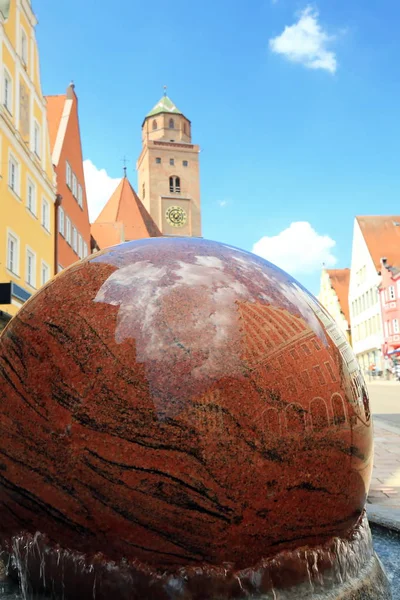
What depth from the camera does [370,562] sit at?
102 inches

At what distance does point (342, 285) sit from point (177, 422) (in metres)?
68.6

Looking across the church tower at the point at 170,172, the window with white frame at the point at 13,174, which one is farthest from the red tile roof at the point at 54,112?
the church tower at the point at 170,172

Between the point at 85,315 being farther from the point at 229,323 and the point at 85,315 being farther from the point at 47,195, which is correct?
the point at 47,195

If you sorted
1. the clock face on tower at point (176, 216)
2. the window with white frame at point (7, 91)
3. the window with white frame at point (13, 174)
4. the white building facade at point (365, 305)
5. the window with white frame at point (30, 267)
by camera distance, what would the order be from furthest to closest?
the clock face on tower at point (176, 216) → the white building facade at point (365, 305) → the window with white frame at point (30, 267) → the window with white frame at point (13, 174) → the window with white frame at point (7, 91)

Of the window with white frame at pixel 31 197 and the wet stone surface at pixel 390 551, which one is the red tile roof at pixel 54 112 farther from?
the wet stone surface at pixel 390 551

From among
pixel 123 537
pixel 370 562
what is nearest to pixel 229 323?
pixel 123 537

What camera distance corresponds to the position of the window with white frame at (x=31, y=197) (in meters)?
19.1

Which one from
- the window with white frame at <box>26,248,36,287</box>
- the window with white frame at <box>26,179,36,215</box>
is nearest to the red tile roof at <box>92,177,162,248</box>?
the window with white frame at <box>26,179,36,215</box>

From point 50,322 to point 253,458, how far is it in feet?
3.24

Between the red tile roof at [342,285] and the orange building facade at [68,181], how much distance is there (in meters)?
42.4

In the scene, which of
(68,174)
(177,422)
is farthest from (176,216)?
(177,422)

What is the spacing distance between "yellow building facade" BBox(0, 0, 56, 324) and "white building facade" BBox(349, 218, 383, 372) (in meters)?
34.7

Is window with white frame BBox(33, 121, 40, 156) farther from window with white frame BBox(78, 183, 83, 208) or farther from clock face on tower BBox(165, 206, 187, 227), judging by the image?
clock face on tower BBox(165, 206, 187, 227)

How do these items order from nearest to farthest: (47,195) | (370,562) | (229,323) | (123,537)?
1. (123,537)
2. (229,323)
3. (370,562)
4. (47,195)
